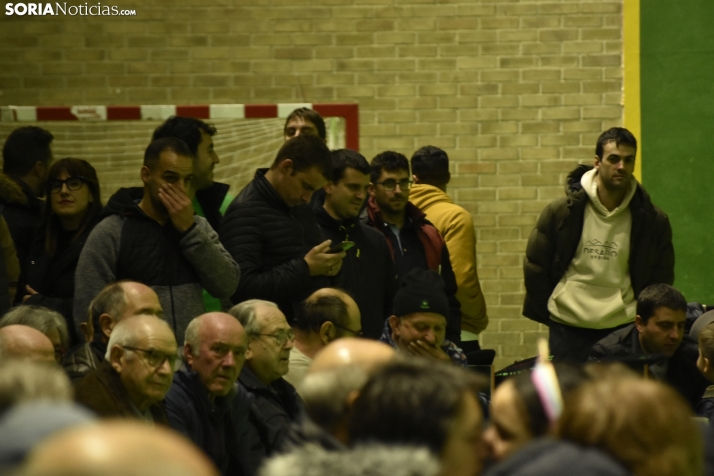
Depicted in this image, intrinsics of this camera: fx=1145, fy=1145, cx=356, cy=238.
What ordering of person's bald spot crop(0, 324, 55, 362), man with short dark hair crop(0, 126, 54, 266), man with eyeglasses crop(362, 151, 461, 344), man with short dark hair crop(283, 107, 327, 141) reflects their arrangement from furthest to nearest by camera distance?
man with short dark hair crop(283, 107, 327, 141) < man with eyeglasses crop(362, 151, 461, 344) < man with short dark hair crop(0, 126, 54, 266) < person's bald spot crop(0, 324, 55, 362)

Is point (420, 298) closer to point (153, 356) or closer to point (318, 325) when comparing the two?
point (318, 325)

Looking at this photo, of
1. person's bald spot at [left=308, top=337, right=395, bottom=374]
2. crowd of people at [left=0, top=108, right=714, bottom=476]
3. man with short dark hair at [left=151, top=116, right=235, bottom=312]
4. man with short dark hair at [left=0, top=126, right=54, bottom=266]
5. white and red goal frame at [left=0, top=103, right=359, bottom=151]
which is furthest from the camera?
white and red goal frame at [left=0, top=103, right=359, bottom=151]

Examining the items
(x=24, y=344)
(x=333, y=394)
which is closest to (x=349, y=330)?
(x=24, y=344)

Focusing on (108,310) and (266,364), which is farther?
(266,364)

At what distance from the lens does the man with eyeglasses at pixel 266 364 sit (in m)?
4.30

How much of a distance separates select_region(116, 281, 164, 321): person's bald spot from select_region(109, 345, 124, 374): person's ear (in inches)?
11.9

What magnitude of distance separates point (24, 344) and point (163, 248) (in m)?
0.92

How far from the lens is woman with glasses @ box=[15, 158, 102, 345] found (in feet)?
15.3

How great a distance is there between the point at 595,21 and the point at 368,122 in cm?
165

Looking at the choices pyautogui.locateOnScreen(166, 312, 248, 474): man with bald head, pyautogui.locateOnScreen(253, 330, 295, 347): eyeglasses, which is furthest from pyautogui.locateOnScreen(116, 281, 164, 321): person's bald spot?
pyautogui.locateOnScreen(253, 330, 295, 347): eyeglasses

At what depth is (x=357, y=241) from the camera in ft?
17.4

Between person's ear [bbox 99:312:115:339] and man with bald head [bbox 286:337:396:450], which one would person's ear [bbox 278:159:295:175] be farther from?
man with bald head [bbox 286:337:396:450]

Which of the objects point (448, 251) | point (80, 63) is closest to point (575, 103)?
point (448, 251)

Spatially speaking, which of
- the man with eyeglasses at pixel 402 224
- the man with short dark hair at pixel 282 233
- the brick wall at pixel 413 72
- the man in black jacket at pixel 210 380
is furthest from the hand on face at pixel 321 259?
the brick wall at pixel 413 72
